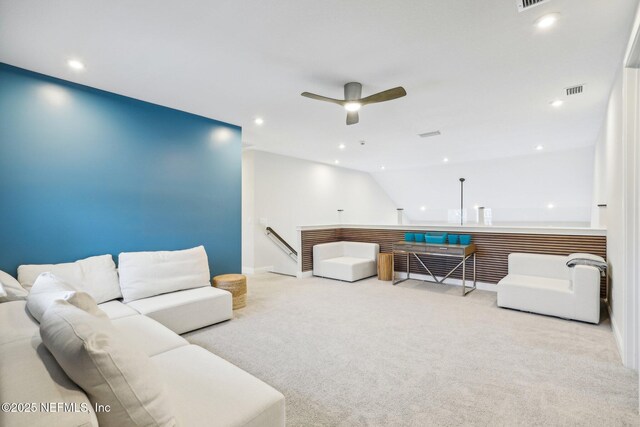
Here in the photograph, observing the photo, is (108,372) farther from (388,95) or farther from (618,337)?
(618,337)

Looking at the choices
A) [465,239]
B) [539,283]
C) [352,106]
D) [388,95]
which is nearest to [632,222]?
[539,283]

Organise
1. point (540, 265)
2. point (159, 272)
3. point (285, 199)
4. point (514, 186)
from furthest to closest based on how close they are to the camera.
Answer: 1. point (514, 186)
2. point (285, 199)
3. point (540, 265)
4. point (159, 272)

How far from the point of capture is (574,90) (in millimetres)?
3486

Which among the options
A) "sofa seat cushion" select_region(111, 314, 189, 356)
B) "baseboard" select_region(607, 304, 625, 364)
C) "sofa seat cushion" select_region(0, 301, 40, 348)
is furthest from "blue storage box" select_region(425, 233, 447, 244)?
"sofa seat cushion" select_region(0, 301, 40, 348)

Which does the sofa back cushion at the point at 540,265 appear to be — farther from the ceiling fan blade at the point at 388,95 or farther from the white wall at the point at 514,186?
the white wall at the point at 514,186

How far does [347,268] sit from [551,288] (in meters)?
2.98

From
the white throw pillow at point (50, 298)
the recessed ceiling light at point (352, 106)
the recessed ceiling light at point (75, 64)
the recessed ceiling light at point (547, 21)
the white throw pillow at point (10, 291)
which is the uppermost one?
Answer: the recessed ceiling light at point (75, 64)

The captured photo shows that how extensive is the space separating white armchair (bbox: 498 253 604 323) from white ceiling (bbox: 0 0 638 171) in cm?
211

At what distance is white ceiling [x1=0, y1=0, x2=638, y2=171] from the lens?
2154 millimetres

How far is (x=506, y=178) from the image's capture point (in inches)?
309

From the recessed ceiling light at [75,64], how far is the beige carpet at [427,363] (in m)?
2.91

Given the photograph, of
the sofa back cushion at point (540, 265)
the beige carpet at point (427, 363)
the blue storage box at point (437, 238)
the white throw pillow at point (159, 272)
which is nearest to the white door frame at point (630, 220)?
the beige carpet at point (427, 363)

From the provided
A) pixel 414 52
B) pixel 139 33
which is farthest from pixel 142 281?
pixel 414 52

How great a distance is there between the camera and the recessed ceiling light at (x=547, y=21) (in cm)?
218
